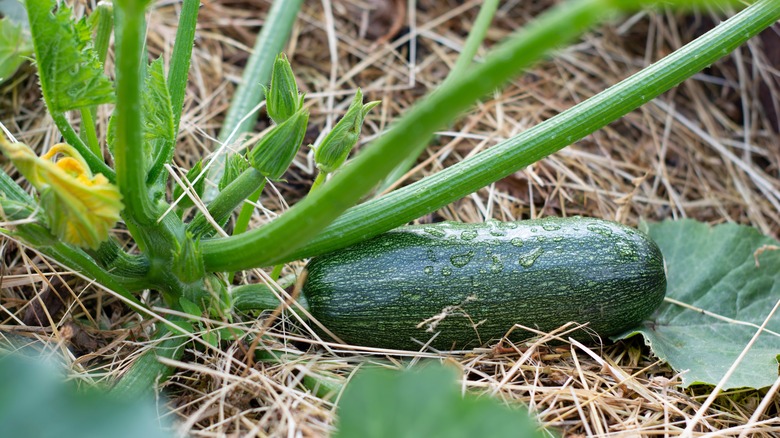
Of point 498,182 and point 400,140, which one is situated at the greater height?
point 400,140

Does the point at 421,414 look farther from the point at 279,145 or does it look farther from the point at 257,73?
the point at 257,73

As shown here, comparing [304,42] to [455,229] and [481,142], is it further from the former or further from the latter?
[455,229]

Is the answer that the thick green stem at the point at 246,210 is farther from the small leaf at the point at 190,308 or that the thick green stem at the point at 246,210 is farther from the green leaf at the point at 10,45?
the green leaf at the point at 10,45

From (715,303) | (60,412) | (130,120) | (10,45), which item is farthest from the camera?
(715,303)

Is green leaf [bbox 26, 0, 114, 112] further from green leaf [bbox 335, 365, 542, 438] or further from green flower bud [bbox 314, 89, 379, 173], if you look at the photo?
green leaf [bbox 335, 365, 542, 438]

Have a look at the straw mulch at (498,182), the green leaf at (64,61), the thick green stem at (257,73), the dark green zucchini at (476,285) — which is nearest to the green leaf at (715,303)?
the straw mulch at (498,182)

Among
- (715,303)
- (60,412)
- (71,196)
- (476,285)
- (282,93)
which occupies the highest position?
(282,93)

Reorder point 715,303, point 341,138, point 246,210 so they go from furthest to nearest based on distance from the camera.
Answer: point 715,303
point 246,210
point 341,138

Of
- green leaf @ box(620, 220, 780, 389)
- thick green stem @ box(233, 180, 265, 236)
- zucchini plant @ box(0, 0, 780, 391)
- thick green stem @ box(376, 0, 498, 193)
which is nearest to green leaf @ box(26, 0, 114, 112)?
zucchini plant @ box(0, 0, 780, 391)

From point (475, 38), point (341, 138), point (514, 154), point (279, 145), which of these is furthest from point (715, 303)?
point (279, 145)
